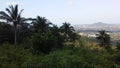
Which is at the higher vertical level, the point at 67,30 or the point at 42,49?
the point at 67,30

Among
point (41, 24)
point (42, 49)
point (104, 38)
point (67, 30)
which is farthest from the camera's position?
point (67, 30)

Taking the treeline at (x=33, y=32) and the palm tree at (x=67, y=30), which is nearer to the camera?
the treeline at (x=33, y=32)

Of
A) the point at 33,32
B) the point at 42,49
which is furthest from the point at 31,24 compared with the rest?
the point at 42,49

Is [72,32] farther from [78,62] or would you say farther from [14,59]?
[78,62]

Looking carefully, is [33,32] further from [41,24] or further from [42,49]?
[42,49]

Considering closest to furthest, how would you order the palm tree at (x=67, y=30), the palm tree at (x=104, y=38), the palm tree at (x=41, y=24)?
1. the palm tree at (x=41, y=24)
2. the palm tree at (x=104, y=38)
3. the palm tree at (x=67, y=30)

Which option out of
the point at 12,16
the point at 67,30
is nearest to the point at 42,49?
the point at 12,16

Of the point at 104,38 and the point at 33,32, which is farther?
the point at 104,38

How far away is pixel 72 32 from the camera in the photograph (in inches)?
2501

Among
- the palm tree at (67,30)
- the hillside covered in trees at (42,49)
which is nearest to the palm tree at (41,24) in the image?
the hillside covered in trees at (42,49)

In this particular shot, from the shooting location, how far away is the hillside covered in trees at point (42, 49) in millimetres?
22578

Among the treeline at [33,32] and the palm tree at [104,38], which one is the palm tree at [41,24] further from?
the palm tree at [104,38]

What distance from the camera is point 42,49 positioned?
35156mm

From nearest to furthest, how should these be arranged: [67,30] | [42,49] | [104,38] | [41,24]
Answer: [42,49]
[41,24]
[104,38]
[67,30]
